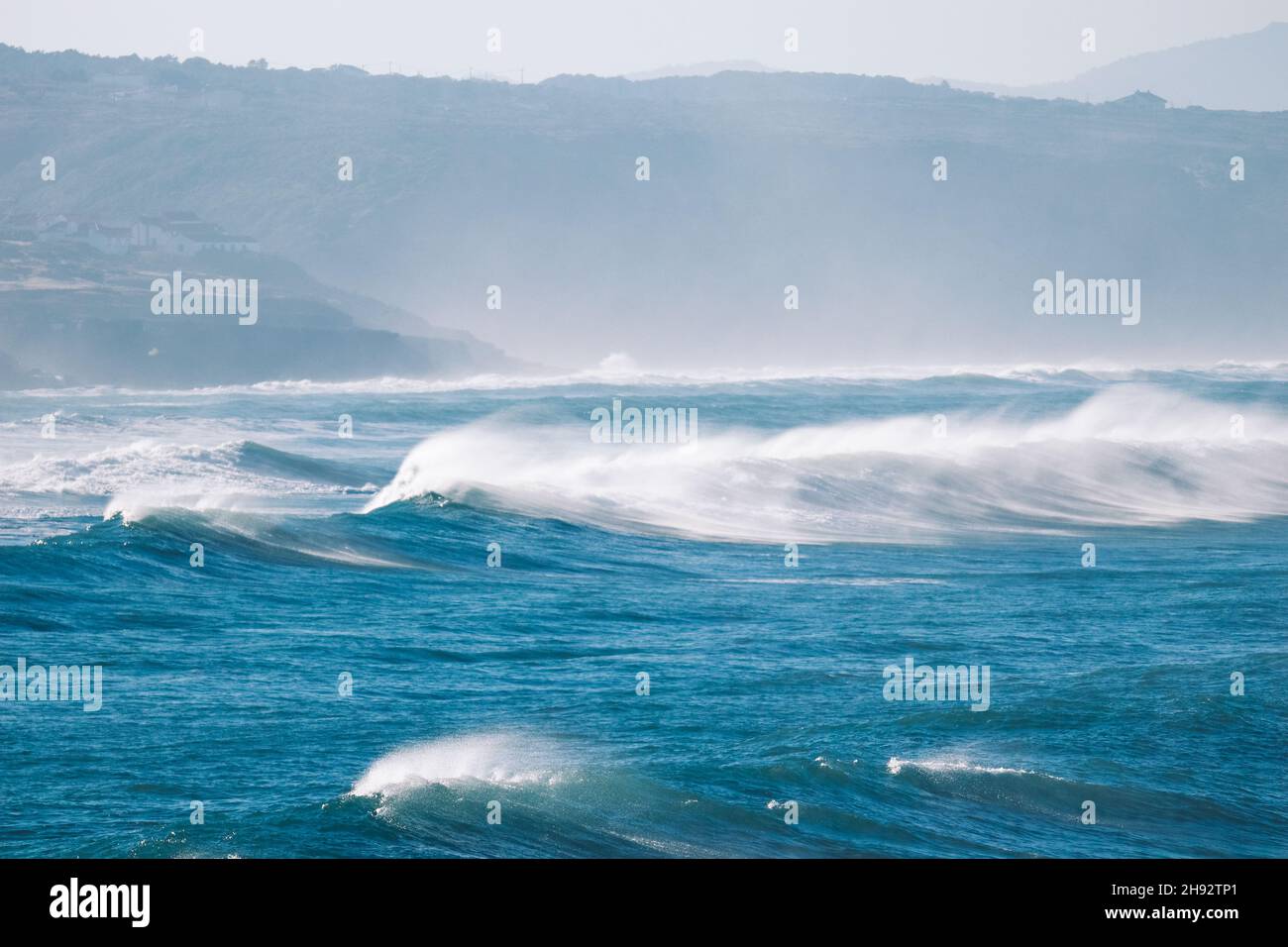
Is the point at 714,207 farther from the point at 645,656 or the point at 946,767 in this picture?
the point at 946,767

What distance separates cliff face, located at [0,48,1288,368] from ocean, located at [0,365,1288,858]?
3755 inches

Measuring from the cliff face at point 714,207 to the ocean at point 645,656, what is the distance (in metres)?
95.4

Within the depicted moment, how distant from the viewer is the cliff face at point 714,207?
449 ft

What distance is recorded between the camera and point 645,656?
1403 centimetres

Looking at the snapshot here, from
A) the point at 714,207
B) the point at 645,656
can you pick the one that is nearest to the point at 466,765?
the point at 645,656

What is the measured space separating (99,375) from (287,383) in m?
8.39

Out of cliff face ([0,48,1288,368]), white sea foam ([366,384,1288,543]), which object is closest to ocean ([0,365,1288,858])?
white sea foam ([366,384,1288,543])

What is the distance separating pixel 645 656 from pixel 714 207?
147m

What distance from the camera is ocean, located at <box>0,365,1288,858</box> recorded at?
9344mm

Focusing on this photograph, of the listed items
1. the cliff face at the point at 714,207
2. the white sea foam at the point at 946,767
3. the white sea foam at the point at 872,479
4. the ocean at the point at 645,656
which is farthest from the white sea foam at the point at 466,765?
the cliff face at the point at 714,207

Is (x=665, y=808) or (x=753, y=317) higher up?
(x=753, y=317)
